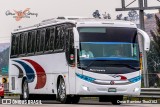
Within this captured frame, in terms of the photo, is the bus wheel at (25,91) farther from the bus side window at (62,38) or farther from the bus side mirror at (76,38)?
the bus side mirror at (76,38)

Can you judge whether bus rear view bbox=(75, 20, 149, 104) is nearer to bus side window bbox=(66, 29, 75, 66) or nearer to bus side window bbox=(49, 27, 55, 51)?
bus side window bbox=(66, 29, 75, 66)

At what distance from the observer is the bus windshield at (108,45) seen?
74.7 feet

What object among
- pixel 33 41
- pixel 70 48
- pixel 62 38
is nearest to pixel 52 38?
pixel 62 38

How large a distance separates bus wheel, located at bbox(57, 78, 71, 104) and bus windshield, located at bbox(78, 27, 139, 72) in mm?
1694

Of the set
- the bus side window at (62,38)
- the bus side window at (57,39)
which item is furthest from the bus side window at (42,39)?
the bus side window at (62,38)

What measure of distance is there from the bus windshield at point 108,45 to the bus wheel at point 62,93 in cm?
169

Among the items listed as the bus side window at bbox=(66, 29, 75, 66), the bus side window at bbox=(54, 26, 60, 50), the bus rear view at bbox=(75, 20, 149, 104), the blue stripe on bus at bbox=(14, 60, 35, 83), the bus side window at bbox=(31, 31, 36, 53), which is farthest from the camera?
the blue stripe on bus at bbox=(14, 60, 35, 83)

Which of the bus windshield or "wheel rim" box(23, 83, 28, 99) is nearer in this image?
the bus windshield

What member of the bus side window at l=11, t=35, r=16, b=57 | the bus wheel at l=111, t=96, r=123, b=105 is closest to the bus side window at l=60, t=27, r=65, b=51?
the bus wheel at l=111, t=96, r=123, b=105

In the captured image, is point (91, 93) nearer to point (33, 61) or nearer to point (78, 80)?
point (78, 80)

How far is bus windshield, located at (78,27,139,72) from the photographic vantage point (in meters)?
22.8

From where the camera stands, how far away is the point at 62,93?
24.2 metres

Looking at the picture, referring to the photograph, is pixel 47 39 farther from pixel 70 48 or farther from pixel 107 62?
pixel 107 62

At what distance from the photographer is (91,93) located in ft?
74.8
